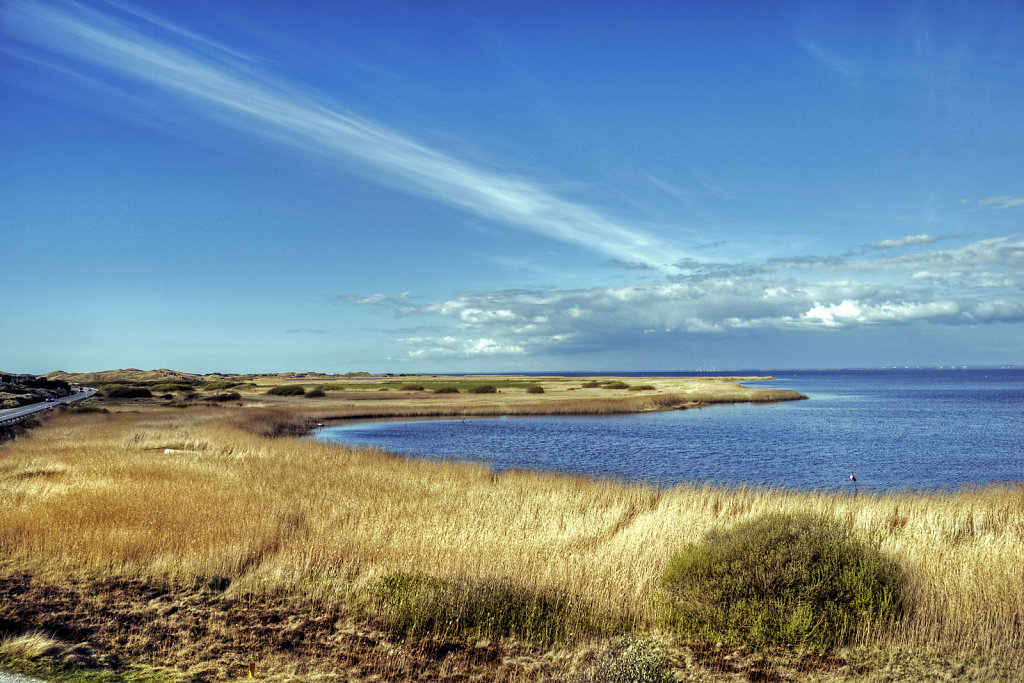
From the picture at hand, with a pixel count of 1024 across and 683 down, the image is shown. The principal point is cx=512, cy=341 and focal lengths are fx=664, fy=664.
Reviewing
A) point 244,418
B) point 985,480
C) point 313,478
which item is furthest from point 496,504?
point 244,418

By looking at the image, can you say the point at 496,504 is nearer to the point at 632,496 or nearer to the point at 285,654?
the point at 632,496

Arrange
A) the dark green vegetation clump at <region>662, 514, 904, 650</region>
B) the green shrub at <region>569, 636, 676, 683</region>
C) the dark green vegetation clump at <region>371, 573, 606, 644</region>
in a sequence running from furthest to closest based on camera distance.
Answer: the dark green vegetation clump at <region>371, 573, 606, 644</region>, the dark green vegetation clump at <region>662, 514, 904, 650</region>, the green shrub at <region>569, 636, 676, 683</region>

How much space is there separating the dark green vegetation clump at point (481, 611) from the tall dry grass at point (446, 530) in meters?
0.39

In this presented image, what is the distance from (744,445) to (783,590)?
3263cm

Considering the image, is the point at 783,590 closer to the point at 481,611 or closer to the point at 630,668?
the point at 630,668

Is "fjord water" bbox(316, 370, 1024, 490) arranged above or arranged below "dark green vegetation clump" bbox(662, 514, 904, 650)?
below

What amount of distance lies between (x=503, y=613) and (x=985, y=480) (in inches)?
1089

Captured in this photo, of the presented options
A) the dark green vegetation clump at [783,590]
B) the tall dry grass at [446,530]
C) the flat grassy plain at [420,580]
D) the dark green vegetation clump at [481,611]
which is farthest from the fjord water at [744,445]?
the dark green vegetation clump at [481,611]

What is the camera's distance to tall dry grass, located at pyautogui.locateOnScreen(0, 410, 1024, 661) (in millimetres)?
10727

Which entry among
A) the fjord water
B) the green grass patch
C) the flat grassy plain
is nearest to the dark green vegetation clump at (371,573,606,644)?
the flat grassy plain

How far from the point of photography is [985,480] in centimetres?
2862

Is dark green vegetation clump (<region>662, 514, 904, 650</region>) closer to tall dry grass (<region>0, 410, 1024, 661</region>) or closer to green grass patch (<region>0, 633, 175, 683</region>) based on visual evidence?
tall dry grass (<region>0, 410, 1024, 661</region>)

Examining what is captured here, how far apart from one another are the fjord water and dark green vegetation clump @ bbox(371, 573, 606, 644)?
17.1 meters

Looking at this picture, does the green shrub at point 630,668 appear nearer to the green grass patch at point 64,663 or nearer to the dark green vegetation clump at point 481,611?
the dark green vegetation clump at point 481,611
